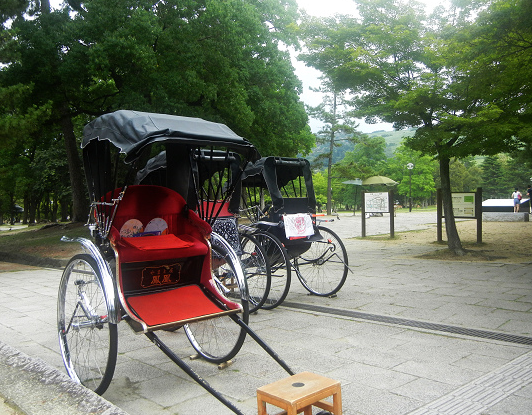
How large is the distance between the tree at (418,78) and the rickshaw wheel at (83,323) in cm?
700

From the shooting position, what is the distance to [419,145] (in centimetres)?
944

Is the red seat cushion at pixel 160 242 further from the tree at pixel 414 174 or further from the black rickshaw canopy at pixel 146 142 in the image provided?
the tree at pixel 414 174

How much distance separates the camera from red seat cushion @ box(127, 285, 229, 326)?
340cm

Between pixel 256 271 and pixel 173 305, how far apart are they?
7.13 ft

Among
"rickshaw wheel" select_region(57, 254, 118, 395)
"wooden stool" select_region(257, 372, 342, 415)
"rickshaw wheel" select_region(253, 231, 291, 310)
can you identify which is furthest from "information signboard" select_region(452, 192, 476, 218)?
"wooden stool" select_region(257, 372, 342, 415)

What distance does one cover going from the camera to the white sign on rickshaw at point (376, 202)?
51.2ft

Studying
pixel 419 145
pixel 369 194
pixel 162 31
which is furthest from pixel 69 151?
pixel 419 145

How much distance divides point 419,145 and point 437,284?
3451 mm

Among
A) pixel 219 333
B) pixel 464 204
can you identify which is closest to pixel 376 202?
pixel 464 204

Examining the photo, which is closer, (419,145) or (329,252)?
(329,252)

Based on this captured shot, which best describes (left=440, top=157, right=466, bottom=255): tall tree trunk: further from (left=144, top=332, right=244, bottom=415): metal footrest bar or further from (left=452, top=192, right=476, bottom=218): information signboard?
(left=144, top=332, right=244, bottom=415): metal footrest bar

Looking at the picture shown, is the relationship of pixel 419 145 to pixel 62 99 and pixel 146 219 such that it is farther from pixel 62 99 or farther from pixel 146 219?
pixel 62 99

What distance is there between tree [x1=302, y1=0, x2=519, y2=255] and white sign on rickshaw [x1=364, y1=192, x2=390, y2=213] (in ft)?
15.5

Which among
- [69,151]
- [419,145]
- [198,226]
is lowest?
[198,226]
